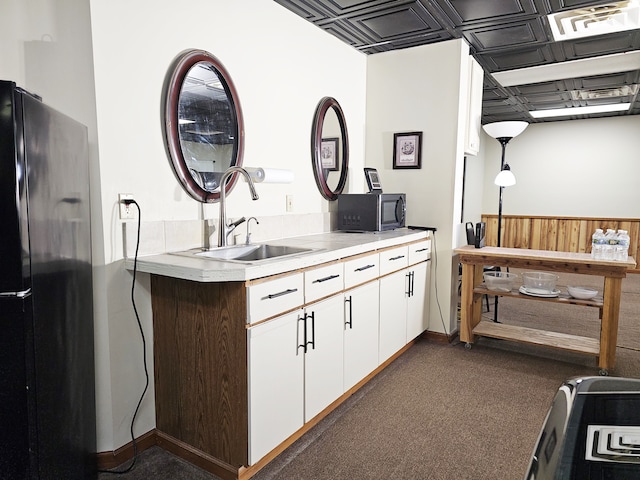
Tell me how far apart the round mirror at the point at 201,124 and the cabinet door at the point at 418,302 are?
63.2 inches

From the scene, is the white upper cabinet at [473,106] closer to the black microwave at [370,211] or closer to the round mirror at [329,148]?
the black microwave at [370,211]

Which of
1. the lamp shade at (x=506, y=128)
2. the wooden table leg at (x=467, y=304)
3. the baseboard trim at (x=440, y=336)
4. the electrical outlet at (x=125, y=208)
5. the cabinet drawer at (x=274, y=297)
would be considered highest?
the lamp shade at (x=506, y=128)

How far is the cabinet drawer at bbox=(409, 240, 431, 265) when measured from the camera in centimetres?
314

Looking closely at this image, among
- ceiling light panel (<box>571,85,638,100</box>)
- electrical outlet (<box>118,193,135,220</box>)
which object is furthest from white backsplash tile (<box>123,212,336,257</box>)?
ceiling light panel (<box>571,85,638,100</box>)

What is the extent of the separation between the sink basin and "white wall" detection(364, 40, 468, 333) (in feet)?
5.22

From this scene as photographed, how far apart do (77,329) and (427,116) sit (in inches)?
114

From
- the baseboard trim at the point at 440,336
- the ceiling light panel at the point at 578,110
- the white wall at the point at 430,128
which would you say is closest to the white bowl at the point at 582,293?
the white wall at the point at 430,128

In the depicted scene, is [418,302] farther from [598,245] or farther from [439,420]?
[598,245]

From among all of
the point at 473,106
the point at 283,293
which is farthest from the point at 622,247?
the point at 283,293

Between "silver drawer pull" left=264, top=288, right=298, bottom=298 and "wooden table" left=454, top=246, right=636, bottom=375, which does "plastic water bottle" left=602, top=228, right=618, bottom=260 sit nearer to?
"wooden table" left=454, top=246, right=636, bottom=375

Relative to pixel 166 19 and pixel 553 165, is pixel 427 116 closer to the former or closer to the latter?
pixel 166 19

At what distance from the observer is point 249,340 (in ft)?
5.50

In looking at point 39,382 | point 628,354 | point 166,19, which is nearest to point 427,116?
point 166,19

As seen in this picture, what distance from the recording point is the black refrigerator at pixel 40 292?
3.76ft
